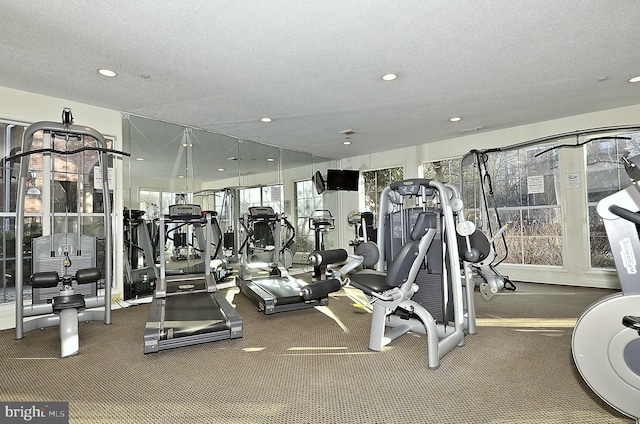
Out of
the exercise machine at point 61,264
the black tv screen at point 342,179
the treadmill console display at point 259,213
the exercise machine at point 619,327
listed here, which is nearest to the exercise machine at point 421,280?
the exercise machine at point 619,327

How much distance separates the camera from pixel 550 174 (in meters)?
5.57

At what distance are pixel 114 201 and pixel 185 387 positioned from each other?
319 cm

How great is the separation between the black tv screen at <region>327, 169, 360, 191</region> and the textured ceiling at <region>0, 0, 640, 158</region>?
2.72 meters

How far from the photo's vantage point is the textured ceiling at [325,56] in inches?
95.9

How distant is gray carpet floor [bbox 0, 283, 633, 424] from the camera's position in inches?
73.0

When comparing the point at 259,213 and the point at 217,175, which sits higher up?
the point at 217,175

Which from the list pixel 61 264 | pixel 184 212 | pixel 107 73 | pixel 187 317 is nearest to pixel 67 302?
pixel 61 264

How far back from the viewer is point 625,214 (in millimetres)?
1673

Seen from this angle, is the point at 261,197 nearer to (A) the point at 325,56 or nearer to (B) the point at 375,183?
(B) the point at 375,183

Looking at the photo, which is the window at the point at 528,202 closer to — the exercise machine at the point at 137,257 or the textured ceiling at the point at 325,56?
the textured ceiling at the point at 325,56

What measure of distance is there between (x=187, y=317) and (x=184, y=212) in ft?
5.39

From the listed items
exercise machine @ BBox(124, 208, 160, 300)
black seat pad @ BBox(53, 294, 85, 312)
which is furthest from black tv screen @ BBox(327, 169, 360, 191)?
black seat pad @ BBox(53, 294, 85, 312)

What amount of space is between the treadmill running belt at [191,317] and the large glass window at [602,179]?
5.38 metres

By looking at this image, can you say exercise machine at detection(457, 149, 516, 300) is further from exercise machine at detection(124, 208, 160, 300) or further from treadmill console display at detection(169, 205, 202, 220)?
exercise machine at detection(124, 208, 160, 300)
